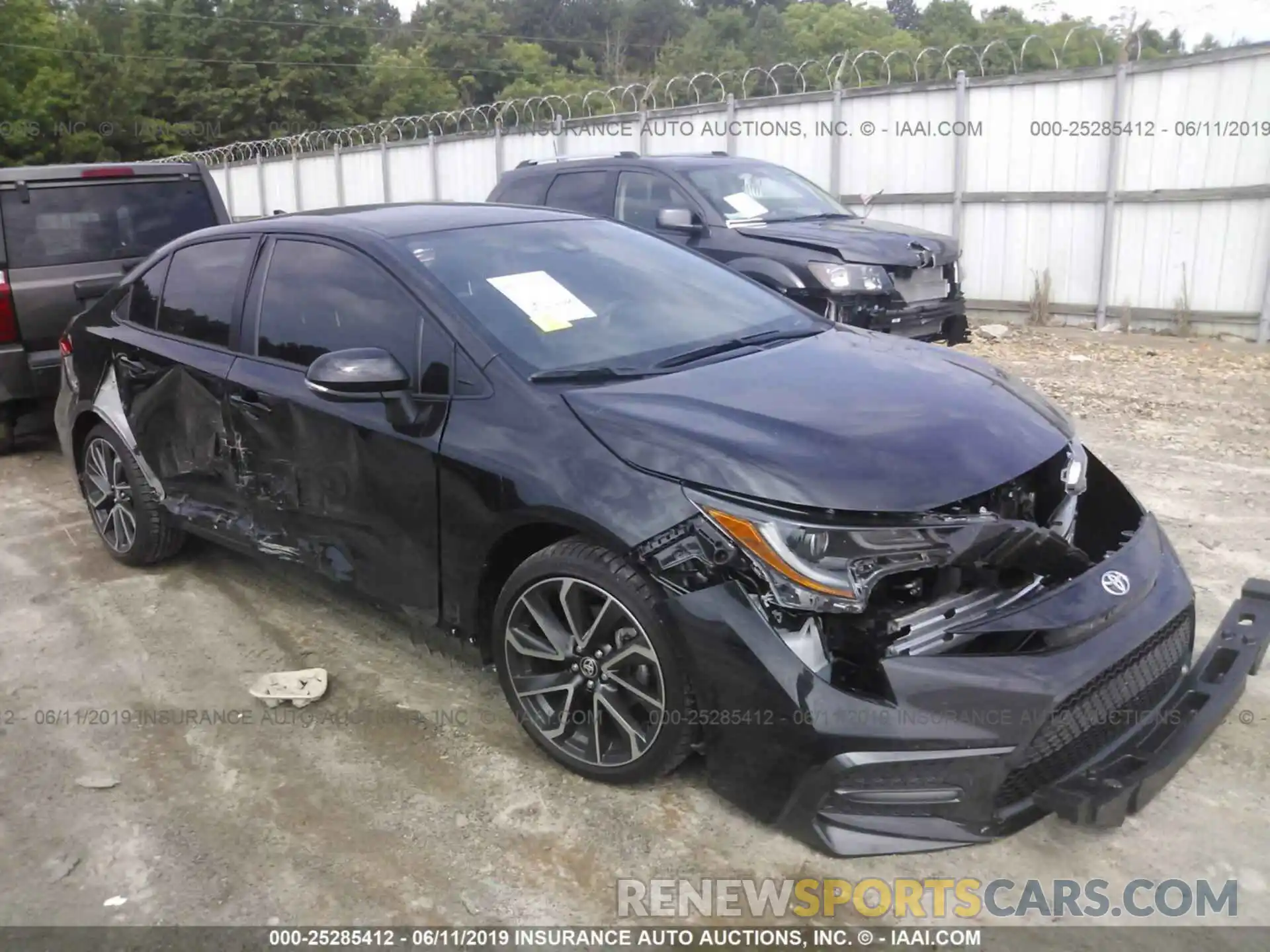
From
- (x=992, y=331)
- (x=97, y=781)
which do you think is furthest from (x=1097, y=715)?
(x=992, y=331)

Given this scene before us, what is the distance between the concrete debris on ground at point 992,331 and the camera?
34.6 ft

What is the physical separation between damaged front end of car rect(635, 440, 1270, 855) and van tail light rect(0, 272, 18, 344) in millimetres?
5716

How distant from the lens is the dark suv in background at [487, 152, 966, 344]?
303 inches

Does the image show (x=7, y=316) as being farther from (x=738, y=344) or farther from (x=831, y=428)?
(x=831, y=428)

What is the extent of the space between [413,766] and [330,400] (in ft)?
4.18

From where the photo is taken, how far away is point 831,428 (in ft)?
9.65

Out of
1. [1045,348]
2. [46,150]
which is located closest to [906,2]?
[46,150]

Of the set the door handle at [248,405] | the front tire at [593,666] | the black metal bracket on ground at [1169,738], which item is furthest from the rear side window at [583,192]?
the black metal bracket on ground at [1169,738]

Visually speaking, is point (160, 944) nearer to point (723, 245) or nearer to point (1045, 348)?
point (723, 245)

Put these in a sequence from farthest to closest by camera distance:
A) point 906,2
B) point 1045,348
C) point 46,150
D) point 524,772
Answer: point 906,2 → point 46,150 → point 1045,348 → point 524,772

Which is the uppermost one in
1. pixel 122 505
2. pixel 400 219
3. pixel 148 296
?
pixel 400 219

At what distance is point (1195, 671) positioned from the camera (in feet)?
10.3

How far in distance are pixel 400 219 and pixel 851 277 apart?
4.38m

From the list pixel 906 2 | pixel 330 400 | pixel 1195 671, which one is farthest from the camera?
pixel 906 2
